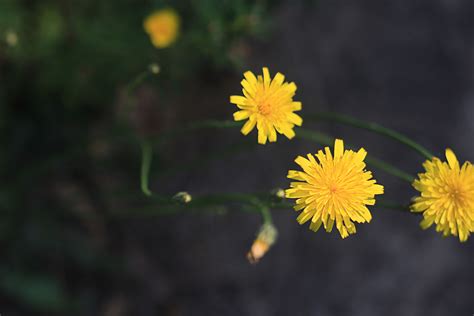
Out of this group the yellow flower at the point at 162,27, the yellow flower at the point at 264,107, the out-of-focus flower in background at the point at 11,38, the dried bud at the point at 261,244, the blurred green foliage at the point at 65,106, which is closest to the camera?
the yellow flower at the point at 264,107

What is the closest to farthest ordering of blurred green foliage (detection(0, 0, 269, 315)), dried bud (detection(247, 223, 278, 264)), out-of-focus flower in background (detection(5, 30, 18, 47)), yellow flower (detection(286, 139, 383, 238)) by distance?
yellow flower (detection(286, 139, 383, 238))
dried bud (detection(247, 223, 278, 264))
out-of-focus flower in background (detection(5, 30, 18, 47))
blurred green foliage (detection(0, 0, 269, 315))

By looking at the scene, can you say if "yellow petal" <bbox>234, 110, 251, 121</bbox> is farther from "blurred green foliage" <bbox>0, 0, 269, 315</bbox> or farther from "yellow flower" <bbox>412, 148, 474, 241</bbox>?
"blurred green foliage" <bbox>0, 0, 269, 315</bbox>

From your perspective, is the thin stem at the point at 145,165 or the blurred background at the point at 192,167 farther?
the blurred background at the point at 192,167

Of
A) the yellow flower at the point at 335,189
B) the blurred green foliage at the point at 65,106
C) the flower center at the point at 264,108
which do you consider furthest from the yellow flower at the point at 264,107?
the blurred green foliage at the point at 65,106

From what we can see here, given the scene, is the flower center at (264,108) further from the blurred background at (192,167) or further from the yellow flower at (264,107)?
the blurred background at (192,167)

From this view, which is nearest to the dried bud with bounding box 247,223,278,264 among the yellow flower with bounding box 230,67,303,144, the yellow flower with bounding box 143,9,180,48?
the yellow flower with bounding box 230,67,303,144
